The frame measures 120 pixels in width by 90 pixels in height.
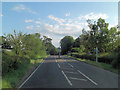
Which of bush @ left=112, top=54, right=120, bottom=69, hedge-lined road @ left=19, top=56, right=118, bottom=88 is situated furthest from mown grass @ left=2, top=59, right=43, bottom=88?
bush @ left=112, top=54, right=120, bottom=69

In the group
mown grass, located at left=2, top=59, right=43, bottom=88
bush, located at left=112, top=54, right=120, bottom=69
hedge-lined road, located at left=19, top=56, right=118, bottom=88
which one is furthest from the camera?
hedge-lined road, located at left=19, top=56, right=118, bottom=88

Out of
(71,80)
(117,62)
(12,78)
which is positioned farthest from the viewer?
(71,80)

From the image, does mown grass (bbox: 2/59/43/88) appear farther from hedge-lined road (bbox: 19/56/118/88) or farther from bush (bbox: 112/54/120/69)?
bush (bbox: 112/54/120/69)

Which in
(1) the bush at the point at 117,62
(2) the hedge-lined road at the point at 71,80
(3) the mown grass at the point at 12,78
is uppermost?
(1) the bush at the point at 117,62

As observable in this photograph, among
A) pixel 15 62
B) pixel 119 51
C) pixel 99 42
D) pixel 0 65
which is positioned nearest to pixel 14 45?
pixel 15 62

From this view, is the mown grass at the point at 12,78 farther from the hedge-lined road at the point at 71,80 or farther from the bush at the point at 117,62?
the bush at the point at 117,62

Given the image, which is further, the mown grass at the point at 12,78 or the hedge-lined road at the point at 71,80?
the hedge-lined road at the point at 71,80

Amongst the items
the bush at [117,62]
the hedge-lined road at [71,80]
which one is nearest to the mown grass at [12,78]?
the hedge-lined road at [71,80]

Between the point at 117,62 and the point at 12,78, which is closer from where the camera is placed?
the point at 117,62

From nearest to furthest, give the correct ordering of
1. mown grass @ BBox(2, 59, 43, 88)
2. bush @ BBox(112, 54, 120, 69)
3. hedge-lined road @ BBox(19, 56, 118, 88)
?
bush @ BBox(112, 54, 120, 69), mown grass @ BBox(2, 59, 43, 88), hedge-lined road @ BBox(19, 56, 118, 88)

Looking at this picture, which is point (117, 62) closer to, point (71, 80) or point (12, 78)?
point (71, 80)

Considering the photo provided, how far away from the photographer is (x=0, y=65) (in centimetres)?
877

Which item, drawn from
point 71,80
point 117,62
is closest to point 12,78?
point 71,80

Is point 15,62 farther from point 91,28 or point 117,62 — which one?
point 91,28
